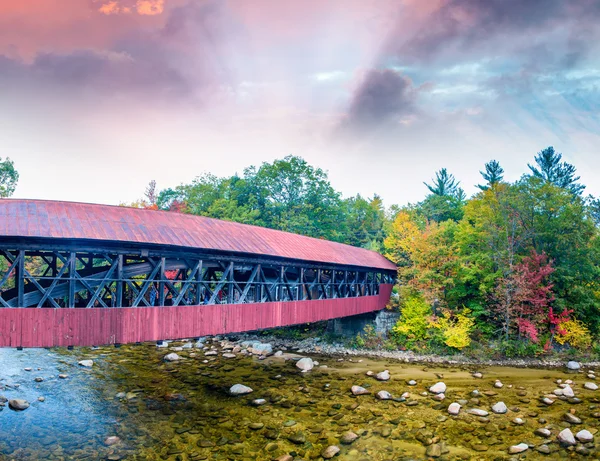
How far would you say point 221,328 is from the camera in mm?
15117

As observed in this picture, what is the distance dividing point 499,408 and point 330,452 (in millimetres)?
6387

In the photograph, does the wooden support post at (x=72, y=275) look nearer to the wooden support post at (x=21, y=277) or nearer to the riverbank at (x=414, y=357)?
the wooden support post at (x=21, y=277)

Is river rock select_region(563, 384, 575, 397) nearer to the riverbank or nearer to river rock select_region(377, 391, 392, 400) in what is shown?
the riverbank

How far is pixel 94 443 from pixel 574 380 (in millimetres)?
17800

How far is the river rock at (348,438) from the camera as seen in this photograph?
10992 millimetres

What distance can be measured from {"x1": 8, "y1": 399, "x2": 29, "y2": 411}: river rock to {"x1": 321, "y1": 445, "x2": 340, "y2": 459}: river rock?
935 centimetres

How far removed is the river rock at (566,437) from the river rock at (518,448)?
1.12 meters

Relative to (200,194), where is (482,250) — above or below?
below

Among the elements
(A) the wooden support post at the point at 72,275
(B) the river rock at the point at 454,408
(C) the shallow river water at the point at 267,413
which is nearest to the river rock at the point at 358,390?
(C) the shallow river water at the point at 267,413

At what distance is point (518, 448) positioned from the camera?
10578mm

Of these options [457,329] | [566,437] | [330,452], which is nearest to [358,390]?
[330,452]

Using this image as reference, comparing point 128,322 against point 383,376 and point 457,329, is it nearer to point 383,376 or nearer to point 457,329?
point 383,376

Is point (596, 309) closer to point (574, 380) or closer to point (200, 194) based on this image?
point (574, 380)

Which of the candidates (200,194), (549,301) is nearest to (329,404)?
(549,301)
